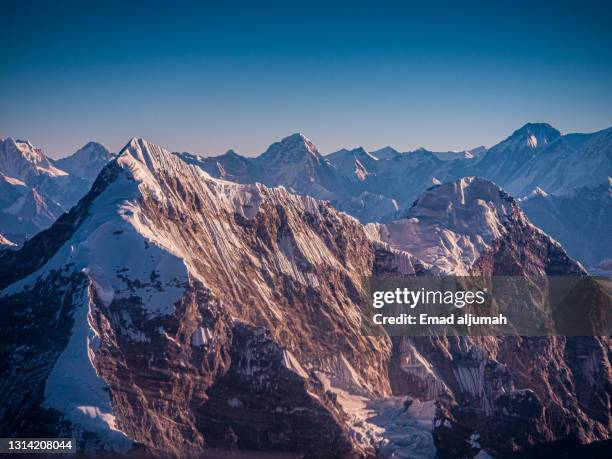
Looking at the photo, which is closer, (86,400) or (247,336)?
(86,400)

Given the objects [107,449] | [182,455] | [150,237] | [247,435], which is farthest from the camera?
[150,237]

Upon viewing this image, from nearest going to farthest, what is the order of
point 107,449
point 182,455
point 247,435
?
point 107,449
point 182,455
point 247,435

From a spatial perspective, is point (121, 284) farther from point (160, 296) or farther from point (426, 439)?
point (426, 439)

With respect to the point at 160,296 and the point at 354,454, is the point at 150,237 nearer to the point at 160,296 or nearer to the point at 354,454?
the point at 160,296

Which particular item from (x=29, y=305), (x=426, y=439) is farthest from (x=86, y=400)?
(x=426, y=439)

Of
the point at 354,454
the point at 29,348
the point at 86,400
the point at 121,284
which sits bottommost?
the point at 354,454

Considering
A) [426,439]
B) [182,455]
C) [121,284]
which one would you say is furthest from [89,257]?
[426,439]

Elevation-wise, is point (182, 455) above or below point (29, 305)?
below

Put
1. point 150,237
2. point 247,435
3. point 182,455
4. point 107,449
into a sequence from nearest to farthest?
1. point 107,449
2. point 182,455
3. point 247,435
4. point 150,237

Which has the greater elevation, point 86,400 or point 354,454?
point 86,400
